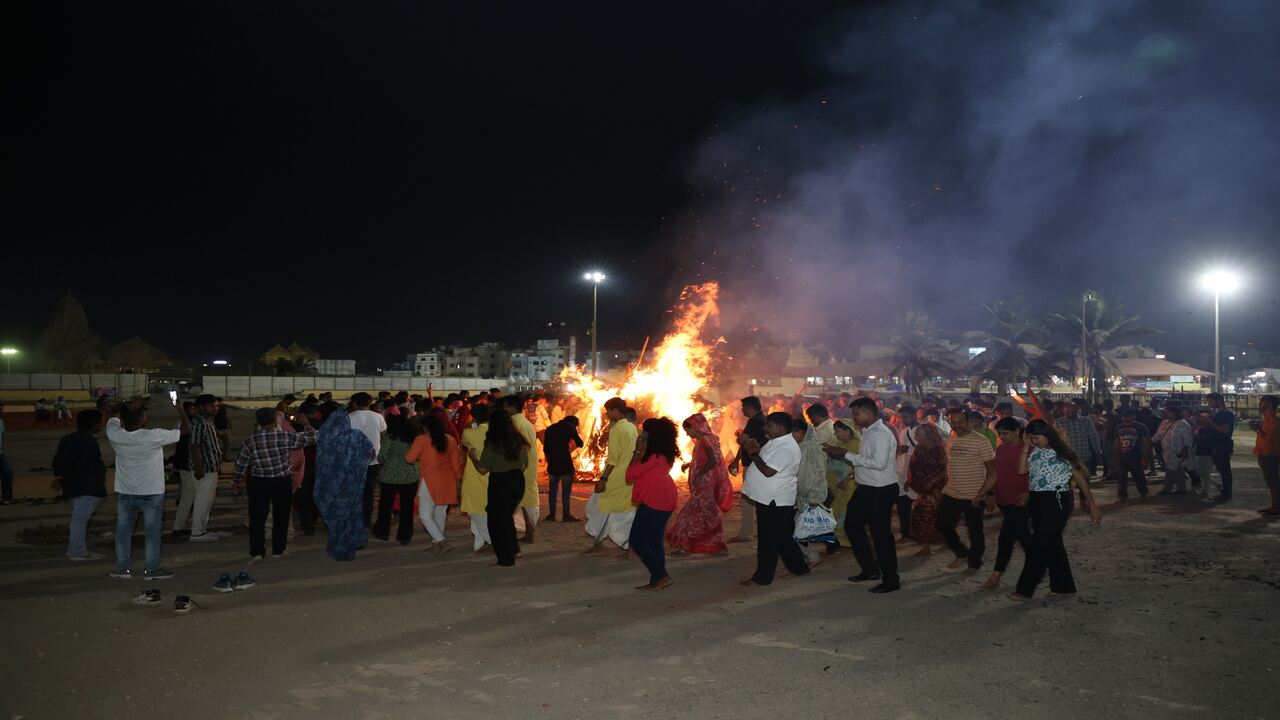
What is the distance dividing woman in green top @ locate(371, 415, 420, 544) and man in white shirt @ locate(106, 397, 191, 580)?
99.0 inches

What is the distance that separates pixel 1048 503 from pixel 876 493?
4.78ft

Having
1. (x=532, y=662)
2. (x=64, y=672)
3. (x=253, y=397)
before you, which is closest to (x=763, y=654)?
(x=532, y=662)

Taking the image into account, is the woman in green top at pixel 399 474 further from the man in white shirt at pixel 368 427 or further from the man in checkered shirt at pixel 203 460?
the man in checkered shirt at pixel 203 460

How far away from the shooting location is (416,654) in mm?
5531

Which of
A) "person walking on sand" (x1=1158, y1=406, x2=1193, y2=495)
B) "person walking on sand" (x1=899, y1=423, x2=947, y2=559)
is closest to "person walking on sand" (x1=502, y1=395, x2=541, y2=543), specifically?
"person walking on sand" (x1=899, y1=423, x2=947, y2=559)

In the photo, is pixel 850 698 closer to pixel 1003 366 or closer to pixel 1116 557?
pixel 1116 557

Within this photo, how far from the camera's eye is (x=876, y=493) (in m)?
7.26

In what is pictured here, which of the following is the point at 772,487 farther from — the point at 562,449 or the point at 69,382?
the point at 69,382

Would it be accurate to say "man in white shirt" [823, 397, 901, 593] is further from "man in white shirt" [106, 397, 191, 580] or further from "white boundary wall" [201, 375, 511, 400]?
"white boundary wall" [201, 375, 511, 400]

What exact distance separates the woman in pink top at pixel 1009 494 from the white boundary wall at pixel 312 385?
4618cm

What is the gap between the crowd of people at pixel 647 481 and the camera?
7.29 metres

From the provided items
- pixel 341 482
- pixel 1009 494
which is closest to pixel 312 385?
pixel 341 482

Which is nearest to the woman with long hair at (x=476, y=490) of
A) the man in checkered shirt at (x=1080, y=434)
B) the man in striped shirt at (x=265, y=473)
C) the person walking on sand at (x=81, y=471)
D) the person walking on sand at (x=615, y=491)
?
the person walking on sand at (x=615, y=491)

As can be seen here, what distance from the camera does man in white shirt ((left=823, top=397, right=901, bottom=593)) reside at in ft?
23.7
